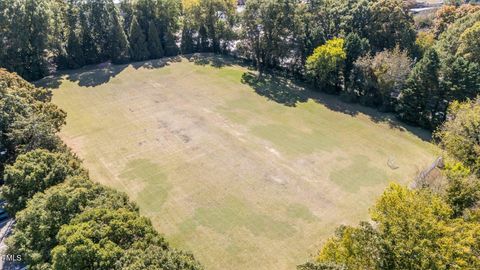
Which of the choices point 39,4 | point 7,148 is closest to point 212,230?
point 7,148

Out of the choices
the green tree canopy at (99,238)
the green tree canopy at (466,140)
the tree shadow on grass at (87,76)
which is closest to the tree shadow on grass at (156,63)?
the tree shadow on grass at (87,76)

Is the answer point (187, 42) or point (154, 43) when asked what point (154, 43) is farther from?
point (187, 42)

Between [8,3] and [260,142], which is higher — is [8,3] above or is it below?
above

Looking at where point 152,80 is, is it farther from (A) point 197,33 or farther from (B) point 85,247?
(B) point 85,247

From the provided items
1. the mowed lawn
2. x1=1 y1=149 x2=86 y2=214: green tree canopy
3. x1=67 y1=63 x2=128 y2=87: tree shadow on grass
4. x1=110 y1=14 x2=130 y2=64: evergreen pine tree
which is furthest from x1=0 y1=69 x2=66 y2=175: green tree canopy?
x1=110 y1=14 x2=130 y2=64: evergreen pine tree

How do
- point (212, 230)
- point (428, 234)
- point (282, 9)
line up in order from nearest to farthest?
1. point (428, 234)
2. point (212, 230)
3. point (282, 9)

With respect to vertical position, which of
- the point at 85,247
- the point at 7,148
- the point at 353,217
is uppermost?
the point at 85,247

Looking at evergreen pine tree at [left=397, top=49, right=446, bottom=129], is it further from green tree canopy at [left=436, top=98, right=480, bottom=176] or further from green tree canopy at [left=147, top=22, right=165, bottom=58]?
green tree canopy at [left=147, top=22, right=165, bottom=58]
